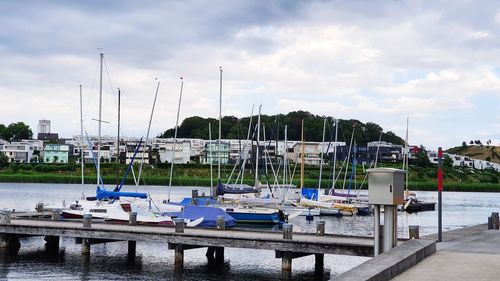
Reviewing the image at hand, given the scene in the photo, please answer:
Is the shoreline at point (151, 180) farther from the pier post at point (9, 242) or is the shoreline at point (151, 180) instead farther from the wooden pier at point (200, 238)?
the wooden pier at point (200, 238)

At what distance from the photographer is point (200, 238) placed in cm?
3206

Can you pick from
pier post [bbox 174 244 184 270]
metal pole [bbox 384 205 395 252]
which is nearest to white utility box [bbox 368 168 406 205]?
metal pole [bbox 384 205 395 252]

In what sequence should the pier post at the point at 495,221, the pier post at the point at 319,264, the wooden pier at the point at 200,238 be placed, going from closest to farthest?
the wooden pier at the point at 200,238 < the pier post at the point at 495,221 < the pier post at the point at 319,264

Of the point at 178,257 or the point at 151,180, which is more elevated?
the point at 151,180

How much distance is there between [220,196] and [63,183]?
9350 cm

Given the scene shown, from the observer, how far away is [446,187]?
6796 inches

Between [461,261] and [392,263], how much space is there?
3.92 m

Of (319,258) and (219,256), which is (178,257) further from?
(319,258)

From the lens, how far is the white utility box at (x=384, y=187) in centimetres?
2053

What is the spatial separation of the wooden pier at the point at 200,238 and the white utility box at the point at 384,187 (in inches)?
305

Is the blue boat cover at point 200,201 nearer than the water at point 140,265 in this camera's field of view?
No

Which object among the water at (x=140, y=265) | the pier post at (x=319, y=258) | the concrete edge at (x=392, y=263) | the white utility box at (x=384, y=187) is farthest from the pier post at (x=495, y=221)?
the white utility box at (x=384, y=187)

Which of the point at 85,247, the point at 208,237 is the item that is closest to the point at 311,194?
the point at 85,247

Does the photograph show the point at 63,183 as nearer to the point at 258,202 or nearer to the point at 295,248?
the point at 258,202
